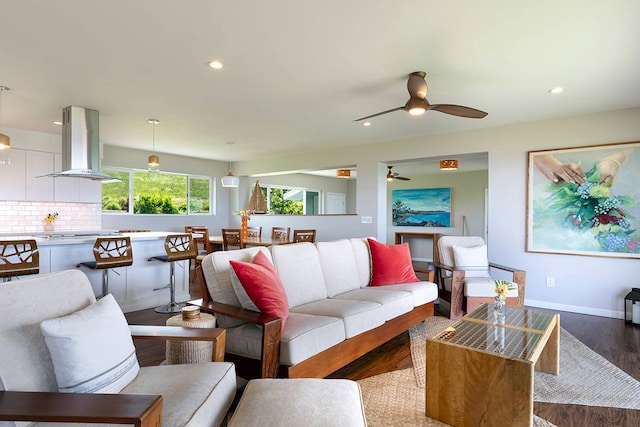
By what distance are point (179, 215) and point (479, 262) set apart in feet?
19.9

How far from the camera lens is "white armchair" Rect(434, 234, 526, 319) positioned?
403 cm

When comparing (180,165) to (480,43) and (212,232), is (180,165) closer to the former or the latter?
(212,232)

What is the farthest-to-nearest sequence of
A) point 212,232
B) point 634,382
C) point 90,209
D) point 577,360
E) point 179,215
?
point 212,232 → point 179,215 → point 90,209 → point 577,360 → point 634,382

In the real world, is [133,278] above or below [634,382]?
above

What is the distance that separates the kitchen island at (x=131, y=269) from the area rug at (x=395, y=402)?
3202mm

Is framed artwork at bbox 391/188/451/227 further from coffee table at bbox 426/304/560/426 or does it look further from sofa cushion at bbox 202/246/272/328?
sofa cushion at bbox 202/246/272/328

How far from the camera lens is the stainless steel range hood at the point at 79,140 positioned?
171 inches

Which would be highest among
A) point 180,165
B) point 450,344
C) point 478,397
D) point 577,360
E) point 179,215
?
point 180,165

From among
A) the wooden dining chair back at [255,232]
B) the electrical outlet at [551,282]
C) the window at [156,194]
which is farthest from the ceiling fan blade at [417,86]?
the window at [156,194]

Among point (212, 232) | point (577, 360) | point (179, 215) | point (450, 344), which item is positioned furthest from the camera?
point (212, 232)

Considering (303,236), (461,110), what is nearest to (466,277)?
(461,110)

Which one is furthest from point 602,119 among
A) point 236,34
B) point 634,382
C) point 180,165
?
point 180,165

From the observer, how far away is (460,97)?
3.93 meters

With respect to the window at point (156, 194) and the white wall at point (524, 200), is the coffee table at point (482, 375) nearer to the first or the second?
the white wall at point (524, 200)
